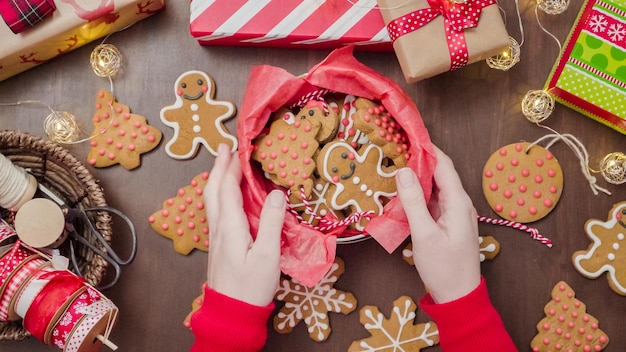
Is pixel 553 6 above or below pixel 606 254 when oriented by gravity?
above

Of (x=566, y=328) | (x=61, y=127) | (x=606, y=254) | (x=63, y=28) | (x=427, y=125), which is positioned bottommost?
(x=566, y=328)

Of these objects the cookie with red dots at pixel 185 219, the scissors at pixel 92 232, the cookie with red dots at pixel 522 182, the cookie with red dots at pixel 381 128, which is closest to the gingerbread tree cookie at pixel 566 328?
the cookie with red dots at pixel 522 182

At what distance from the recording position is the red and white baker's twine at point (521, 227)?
116 centimetres

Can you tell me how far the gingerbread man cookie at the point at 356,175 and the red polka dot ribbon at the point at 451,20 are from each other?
22 cm

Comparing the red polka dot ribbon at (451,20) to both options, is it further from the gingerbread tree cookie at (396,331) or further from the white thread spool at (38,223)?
the white thread spool at (38,223)

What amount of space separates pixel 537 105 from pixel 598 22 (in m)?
0.19

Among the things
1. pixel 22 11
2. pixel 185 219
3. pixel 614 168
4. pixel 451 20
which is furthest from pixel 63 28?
pixel 614 168

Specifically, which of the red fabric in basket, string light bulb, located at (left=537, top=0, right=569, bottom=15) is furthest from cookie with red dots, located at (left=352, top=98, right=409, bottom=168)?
string light bulb, located at (left=537, top=0, right=569, bottom=15)

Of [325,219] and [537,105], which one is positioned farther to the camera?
[537,105]

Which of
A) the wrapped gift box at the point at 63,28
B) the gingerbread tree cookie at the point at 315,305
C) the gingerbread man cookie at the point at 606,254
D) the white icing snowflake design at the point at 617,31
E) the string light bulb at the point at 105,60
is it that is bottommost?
the gingerbread man cookie at the point at 606,254

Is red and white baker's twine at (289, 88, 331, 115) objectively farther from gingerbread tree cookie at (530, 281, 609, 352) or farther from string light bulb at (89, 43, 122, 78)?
gingerbread tree cookie at (530, 281, 609, 352)

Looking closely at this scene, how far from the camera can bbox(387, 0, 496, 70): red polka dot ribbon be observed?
1049 millimetres

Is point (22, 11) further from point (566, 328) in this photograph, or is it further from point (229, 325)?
point (566, 328)

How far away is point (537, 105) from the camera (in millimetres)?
1161
